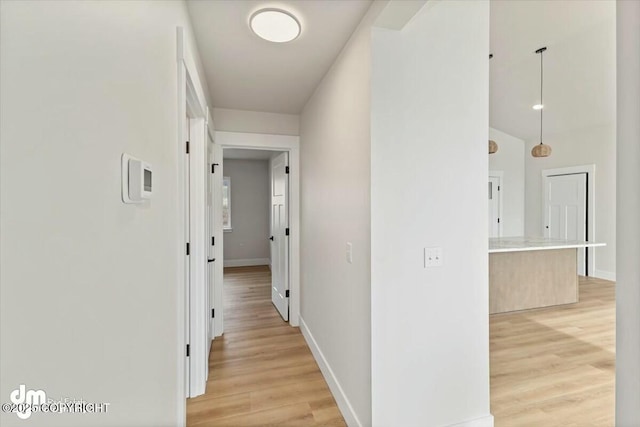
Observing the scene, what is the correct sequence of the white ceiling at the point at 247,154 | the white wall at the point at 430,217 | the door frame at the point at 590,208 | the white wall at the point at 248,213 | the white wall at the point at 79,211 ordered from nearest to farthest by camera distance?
the white wall at the point at 79,211 → the white wall at the point at 430,217 → the door frame at the point at 590,208 → the white ceiling at the point at 247,154 → the white wall at the point at 248,213

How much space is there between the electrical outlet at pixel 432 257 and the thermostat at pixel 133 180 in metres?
1.37

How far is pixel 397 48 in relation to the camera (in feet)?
5.11

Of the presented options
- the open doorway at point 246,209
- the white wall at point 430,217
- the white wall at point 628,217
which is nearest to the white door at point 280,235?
the white wall at point 430,217

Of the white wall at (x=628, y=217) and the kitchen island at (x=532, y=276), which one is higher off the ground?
the white wall at (x=628, y=217)

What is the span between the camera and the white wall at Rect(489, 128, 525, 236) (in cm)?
675

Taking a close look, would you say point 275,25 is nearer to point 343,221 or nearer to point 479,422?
point 343,221

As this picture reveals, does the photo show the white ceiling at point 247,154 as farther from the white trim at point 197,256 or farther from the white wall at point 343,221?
the white trim at point 197,256

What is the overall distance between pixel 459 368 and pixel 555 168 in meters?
6.36

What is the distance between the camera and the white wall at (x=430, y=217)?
5.08 feet

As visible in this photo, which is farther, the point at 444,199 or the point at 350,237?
the point at 350,237

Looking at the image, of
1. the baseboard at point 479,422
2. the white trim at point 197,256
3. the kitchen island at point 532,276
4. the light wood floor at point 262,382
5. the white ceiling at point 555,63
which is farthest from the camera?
the kitchen island at point 532,276

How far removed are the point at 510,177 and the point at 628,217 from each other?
7486mm

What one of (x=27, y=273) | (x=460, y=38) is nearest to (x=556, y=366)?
(x=460, y=38)

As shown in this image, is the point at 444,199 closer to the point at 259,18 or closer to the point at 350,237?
the point at 350,237
